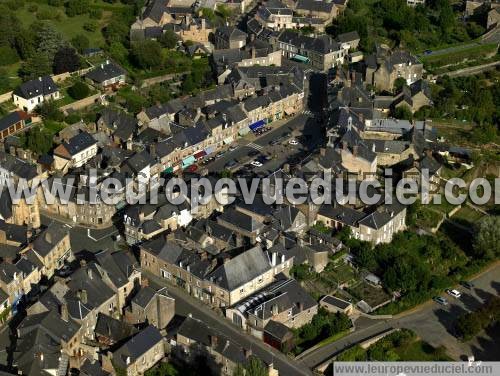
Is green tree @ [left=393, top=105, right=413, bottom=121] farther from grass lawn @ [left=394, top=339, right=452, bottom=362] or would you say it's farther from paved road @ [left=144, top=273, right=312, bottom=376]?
paved road @ [left=144, top=273, right=312, bottom=376]

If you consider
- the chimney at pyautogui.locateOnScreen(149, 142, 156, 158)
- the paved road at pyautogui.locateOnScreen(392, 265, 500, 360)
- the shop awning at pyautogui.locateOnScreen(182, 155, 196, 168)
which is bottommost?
the paved road at pyautogui.locateOnScreen(392, 265, 500, 360)

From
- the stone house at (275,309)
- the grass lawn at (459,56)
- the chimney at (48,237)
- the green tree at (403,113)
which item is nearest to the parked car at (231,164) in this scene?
the green tree at (403,113)

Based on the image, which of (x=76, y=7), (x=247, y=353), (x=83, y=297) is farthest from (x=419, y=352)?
(x=76, y=7)

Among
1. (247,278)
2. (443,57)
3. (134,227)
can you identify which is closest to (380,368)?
(247,278)

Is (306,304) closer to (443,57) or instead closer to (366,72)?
(366,72)

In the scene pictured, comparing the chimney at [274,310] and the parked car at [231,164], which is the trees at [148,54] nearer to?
the parked car at [231,164]

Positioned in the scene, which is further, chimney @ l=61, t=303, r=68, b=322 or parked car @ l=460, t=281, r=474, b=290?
parked car @ l=460, t=281, r=474, b=290

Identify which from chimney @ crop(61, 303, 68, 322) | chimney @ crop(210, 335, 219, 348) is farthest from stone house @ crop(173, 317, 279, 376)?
chimney @ crop(61, 303, 68, 322)
